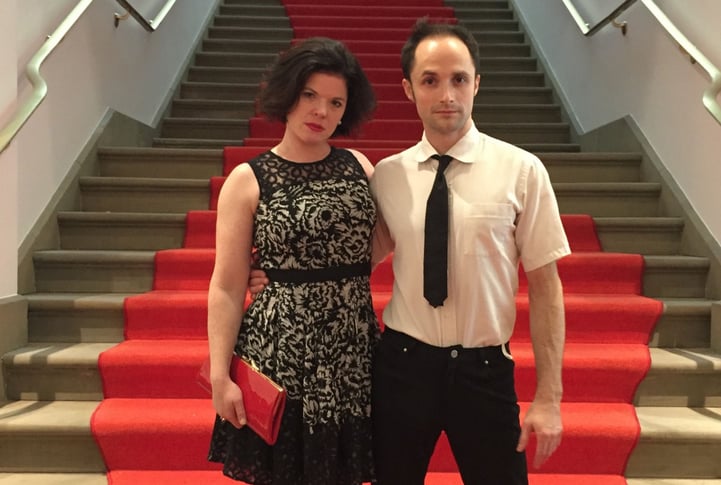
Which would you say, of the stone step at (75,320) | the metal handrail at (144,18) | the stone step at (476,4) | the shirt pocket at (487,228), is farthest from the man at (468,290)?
the stone step at (476,4)

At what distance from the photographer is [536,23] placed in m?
5.20

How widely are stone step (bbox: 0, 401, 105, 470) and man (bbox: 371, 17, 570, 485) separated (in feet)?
4.39

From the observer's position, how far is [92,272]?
272 cm

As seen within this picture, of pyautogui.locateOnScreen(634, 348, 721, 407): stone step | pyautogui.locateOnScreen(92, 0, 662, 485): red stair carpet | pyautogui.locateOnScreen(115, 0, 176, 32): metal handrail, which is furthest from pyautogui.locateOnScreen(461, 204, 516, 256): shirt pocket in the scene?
pyautogui.locateOnScreen(115, 0, 176, 32): metal handrail

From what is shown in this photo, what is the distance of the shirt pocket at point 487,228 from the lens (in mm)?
1158

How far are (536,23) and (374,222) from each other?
461 centimetres

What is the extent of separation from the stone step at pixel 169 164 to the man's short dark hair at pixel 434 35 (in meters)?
2.39

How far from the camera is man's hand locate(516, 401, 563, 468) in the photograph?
1.17 m

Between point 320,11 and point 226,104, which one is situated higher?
point 320,11

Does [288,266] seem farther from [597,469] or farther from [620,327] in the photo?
[620,327]

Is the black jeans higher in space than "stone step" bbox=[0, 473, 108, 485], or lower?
higher

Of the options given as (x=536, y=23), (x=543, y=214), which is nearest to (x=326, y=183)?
(x=543, y=214)

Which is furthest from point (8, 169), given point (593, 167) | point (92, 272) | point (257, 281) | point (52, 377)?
point (593, 167)

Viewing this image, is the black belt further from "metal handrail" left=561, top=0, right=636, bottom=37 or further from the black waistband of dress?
"metal handrail" left=561, top=0, right=636, bottom=37
